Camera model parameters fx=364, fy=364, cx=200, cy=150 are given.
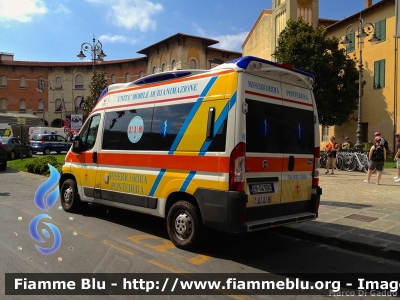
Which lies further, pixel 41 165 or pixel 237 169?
pixel 41 165

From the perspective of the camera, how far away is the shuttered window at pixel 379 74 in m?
25.1

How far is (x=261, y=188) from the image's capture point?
5.14 meters

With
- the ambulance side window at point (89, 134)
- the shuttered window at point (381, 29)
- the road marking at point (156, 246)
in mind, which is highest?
the shuttered window at point (381, 29)

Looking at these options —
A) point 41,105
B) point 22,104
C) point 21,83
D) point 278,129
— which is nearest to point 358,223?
point 278,129

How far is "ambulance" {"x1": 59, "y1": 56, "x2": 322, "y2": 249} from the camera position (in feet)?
16.0

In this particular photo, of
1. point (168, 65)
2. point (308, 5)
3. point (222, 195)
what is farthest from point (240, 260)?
point (168, 65)

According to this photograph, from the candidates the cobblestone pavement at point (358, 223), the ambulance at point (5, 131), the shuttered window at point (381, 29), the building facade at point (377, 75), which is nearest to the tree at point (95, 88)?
the ambulance at point (5, 131)

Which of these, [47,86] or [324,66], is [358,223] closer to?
[324,66]

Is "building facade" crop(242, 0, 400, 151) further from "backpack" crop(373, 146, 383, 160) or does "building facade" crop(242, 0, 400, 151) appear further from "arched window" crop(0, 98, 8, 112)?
"arched window" crop(0, 98, 8, 112)

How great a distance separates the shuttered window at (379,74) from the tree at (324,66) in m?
1.39

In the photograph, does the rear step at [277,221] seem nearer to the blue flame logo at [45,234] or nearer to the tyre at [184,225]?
the tyre at [184,225]

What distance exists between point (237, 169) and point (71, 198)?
15.6ft

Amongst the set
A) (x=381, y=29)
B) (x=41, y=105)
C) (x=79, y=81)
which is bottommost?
(x=41, y=105)

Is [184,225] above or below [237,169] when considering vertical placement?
below
